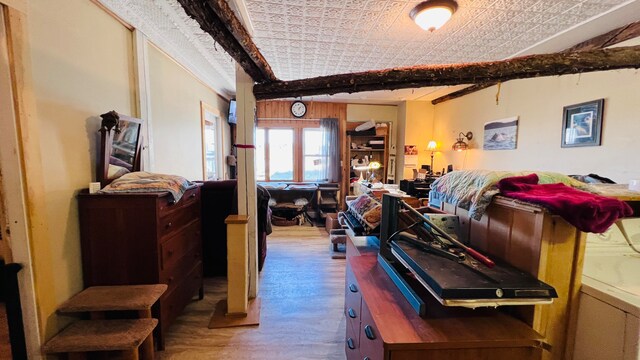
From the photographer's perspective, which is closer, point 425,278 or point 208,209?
point 425,278

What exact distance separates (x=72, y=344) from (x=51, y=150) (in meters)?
1.11

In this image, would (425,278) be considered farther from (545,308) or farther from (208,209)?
(208,209)

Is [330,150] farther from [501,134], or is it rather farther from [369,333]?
[369,333]

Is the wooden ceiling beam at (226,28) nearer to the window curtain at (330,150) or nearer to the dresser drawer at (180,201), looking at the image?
the dresser drawer at (180,201)

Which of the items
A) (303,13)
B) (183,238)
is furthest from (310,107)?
(183,238)

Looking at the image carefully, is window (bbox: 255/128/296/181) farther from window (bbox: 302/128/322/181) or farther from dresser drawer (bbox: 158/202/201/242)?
dresser drawer (bbox: 158/202/201/242)

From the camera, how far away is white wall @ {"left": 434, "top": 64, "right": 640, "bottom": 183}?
6.98 feet

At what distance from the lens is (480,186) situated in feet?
3.93

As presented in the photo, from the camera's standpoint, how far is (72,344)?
51.7 inches

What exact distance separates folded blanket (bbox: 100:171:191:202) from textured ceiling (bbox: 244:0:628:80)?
1552 mm

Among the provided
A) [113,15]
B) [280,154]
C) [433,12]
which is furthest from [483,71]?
[280,154]

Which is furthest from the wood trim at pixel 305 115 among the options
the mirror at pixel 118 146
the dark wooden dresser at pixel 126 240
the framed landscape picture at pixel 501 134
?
the dark wooden dresser at pixel 126 240

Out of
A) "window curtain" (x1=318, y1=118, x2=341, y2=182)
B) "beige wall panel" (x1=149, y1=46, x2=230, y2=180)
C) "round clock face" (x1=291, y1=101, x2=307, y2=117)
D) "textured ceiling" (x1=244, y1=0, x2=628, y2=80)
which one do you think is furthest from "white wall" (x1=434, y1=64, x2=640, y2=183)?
"beige wall panel" (x1=149, y1=46, x2=230, y2=180)

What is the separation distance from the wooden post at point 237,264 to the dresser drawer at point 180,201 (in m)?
0.38
